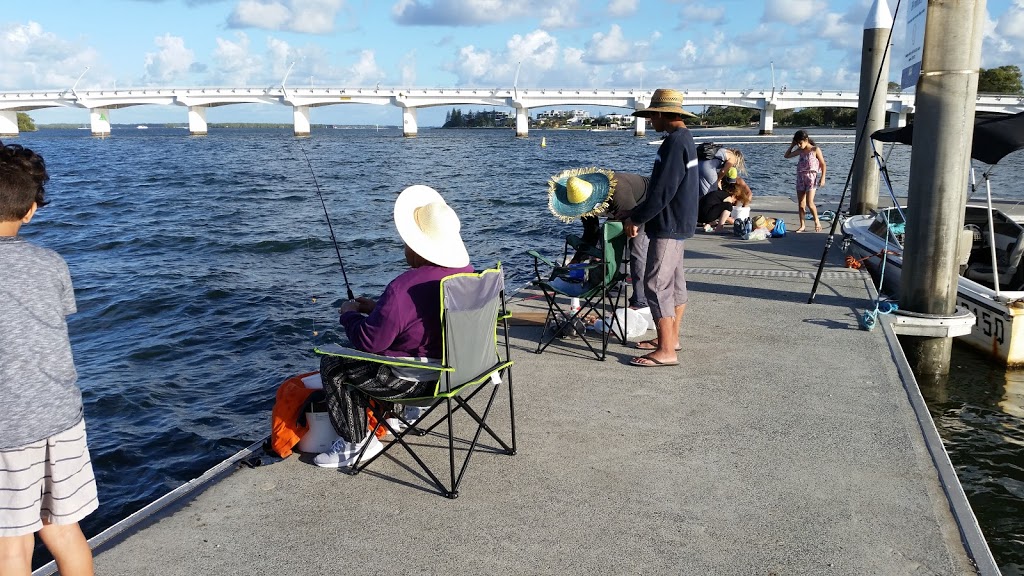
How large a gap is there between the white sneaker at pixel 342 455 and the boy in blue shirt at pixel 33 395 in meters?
1.51

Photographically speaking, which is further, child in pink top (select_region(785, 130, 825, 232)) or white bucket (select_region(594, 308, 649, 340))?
child in pink top (select_region(785, 130, 825, 232))

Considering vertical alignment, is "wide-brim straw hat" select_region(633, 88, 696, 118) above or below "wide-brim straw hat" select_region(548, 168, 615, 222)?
above

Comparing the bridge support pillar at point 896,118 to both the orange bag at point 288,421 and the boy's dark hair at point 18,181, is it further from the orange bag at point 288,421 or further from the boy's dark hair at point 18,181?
the boy's dark hair at point 18,181

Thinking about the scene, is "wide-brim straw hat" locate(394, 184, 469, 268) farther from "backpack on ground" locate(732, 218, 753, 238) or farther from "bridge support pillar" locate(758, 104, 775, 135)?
"bridge support pillar" locate(758, 104, 775, 135)

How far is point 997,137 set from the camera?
7336 millimetres

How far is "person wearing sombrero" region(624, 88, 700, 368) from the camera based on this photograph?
5652mm

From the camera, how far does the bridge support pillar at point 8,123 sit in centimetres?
10981

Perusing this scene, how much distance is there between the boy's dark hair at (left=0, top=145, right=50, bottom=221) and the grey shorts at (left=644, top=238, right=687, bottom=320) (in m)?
4.08

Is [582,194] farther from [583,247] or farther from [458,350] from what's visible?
[458,350]

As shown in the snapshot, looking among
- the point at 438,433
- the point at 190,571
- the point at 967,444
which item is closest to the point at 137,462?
the point at 438,433

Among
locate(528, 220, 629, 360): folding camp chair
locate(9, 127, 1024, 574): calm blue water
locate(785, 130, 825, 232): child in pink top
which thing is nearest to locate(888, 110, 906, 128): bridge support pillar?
locate(9, 127, 1024, 574): calm blue water

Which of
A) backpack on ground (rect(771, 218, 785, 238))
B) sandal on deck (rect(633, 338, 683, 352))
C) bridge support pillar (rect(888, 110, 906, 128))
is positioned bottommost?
Result: sandal on deck (rect(633, 338, 683, 352))

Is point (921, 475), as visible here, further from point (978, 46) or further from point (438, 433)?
point (978, 46)

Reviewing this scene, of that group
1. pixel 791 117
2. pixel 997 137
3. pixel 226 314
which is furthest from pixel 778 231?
pixel 791 117
